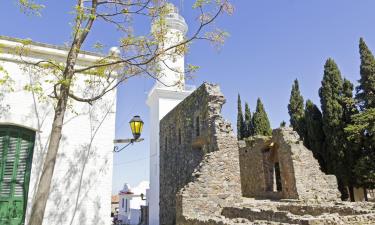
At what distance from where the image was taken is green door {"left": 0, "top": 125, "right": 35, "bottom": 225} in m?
6.75

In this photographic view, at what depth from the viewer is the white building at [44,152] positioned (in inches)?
273

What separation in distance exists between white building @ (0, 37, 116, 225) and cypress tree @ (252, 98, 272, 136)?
72.4 ft

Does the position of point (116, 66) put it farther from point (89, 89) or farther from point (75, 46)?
point (75, 46)

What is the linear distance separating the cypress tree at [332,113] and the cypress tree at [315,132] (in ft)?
2.08

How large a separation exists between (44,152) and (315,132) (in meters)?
20.0

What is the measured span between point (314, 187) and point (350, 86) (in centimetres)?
1017

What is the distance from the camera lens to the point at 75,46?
6250 millimetres

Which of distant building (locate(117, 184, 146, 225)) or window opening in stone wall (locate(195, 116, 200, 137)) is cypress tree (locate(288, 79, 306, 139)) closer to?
window opening in stone wall (locate(195, 116, 200, 137))

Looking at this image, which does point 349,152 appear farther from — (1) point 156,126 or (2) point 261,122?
(1) point 156,126

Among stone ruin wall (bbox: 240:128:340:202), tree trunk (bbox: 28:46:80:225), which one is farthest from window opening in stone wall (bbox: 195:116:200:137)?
tree trunk (bbox: 28:46:80:225)

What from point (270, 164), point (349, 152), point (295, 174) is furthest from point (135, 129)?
point (349, 152)

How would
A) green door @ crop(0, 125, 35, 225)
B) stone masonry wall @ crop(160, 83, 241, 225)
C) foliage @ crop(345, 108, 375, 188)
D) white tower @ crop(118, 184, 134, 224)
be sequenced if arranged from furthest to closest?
1. white tower @ crop(118, 184, 134, 224)
2. foliage @ crop(345, 108, 375, 188)
3. stone masonry wall @ crop(160, 83, 241, 225)
4. green door @ crop(0, 125, 35, 225)

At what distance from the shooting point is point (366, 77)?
21156 millimetres

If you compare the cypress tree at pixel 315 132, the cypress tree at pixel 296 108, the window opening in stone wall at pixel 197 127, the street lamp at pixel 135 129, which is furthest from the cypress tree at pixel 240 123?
the street lamp at pixel 135 129
